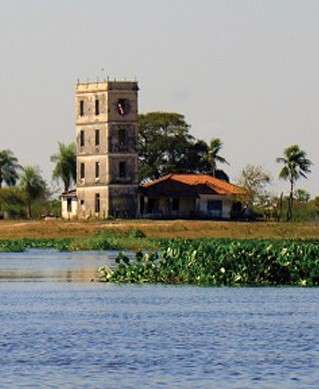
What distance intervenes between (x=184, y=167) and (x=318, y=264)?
97.9 meters

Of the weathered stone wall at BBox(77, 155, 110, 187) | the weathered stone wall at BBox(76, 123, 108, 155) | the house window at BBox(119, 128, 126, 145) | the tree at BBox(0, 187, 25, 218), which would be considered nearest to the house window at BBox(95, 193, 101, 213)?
the weathered stone wall at BBox(77, 155, 110, 187)

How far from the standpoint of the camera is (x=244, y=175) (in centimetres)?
14312

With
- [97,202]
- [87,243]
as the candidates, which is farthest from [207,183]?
[87,243]

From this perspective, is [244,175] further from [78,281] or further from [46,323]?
[46,323]

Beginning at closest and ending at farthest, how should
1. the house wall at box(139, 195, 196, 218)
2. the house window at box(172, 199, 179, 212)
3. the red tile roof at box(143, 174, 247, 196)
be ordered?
1. the house wall at box(139, 195, 196, 218)
2. the house window at box(172, 199, 179, 212)
3. the red tile roof at box(143, 174, 247, 196)

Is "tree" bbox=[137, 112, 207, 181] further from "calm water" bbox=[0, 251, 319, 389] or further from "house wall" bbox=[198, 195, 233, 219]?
"calm water" bbox=[0, 251, 319, 389]

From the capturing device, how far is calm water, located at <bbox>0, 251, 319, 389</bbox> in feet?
108

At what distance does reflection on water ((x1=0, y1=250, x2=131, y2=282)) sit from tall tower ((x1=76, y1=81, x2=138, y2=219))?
1404 inches

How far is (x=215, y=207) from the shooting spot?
135500mm

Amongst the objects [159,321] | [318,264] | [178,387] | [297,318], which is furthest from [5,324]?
[318,264]

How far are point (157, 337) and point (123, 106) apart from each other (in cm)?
9275

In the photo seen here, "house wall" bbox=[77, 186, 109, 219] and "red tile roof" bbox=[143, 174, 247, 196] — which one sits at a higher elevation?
"red tile roof" bbox=[143, 174, 247, 196]

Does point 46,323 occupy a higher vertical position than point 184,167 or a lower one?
lower

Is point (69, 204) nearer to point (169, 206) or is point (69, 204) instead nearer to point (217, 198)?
point (169, 206)
